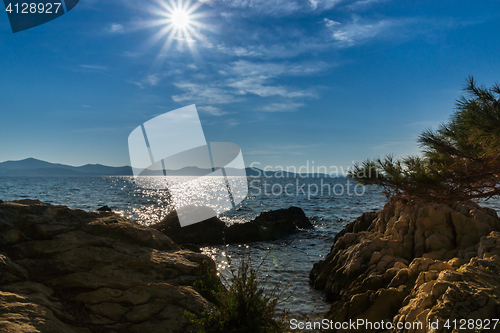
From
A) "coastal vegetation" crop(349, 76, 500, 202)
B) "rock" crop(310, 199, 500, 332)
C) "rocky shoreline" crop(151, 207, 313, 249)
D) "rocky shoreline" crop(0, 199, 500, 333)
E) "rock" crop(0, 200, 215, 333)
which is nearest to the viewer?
"rock" crop(0, 200, 215, 333)

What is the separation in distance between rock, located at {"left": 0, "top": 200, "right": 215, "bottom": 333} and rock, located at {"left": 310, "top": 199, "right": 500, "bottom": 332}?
3.76 m

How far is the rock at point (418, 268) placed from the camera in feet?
14.1

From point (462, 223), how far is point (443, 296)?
15.8 ft

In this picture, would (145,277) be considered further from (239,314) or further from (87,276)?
(239,314)

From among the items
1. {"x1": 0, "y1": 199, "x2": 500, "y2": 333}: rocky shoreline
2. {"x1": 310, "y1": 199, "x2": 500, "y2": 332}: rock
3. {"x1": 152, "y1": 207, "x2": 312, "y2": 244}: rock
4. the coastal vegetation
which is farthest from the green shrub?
{"x1": 152, "y1": 207, "x2": 312, "y2": 244}: rock

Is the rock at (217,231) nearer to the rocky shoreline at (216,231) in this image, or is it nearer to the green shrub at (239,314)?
the rocky shoreline at (216,231)

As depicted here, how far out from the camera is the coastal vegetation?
6490 mm

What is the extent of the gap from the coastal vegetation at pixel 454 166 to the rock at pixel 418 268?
2.48 feet

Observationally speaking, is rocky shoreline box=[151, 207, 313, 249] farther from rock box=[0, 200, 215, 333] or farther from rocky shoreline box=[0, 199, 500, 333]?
rock box=[0, 200, 215, 333]

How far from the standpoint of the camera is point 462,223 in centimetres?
792

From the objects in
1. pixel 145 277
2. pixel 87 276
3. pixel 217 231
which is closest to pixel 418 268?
pixel 145 277

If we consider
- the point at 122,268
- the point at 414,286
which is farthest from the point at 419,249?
the point at 122,268

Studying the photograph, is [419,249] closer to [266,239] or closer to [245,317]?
[245,317]

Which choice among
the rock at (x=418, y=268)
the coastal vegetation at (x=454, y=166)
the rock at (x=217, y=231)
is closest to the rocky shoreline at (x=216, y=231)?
the rock at (x=217, y=231)
